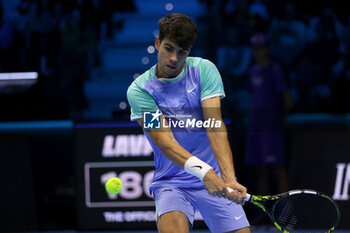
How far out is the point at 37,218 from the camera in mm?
6844

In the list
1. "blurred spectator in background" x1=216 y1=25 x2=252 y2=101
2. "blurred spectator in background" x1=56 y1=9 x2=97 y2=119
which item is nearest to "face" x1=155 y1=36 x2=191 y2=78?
"blurred spectator in background" x1=216 y1=25 x2=252 y2=101

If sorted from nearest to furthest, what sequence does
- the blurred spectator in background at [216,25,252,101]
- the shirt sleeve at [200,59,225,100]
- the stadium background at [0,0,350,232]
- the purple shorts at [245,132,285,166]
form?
the shirt sleeve at [200,59,225,100] → the purple shorts at [245,132,285,166] → the stadium background at [0,0,350,232] → the blurred spectator in background at [216,25,252,101]

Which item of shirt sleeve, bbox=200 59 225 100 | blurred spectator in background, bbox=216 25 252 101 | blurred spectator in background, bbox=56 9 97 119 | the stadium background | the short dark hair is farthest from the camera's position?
blurred spectator in background, bbox=56 9 97 119

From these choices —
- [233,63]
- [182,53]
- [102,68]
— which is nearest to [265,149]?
[233,63]

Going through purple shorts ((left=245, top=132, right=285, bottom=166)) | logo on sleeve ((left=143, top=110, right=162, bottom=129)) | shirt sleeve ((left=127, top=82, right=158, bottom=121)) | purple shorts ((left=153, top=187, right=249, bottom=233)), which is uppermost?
shirt sleeve ((left=127, top=82, right=158, bottom=121))

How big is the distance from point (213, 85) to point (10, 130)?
3988 millimetres

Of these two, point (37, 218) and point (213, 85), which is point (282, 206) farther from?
point (37, 218)

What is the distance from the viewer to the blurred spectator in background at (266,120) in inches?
267

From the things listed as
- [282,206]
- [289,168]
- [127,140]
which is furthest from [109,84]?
[282,206]

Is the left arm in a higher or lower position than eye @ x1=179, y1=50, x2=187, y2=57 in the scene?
lower

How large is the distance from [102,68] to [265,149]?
232 centimetres

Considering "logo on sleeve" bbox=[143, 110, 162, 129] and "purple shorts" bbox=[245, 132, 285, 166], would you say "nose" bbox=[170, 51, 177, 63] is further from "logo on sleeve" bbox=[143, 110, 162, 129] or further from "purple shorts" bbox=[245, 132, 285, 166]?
"purple shorts" bbox=[245, 132, 285, 166]

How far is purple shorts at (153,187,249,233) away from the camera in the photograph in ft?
12.1

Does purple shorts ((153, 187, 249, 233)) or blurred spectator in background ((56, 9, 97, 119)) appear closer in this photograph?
purple shorts ((153, 187, 249, 233))
